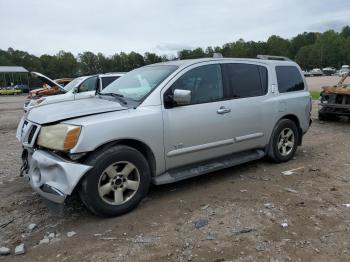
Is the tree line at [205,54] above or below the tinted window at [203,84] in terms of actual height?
above

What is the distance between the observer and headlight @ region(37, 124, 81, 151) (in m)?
3.78

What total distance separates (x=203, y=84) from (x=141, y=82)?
0.86 meters

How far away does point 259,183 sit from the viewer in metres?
5.23

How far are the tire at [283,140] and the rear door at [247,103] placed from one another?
0.30m

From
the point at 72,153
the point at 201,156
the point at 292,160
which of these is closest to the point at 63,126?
the point at 72,153

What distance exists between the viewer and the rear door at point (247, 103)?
5.29m

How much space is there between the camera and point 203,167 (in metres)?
4.98

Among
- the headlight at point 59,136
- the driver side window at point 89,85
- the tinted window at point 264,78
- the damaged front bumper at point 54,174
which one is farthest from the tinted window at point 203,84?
the driver side window at point 89,85

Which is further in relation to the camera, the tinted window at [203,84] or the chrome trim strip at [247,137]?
Result: the chrome trim strip at [247,137]

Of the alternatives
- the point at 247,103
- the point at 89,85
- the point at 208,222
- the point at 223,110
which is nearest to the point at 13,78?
the point at 89,85

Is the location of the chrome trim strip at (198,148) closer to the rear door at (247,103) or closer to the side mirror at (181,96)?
the rear door at (247,103)

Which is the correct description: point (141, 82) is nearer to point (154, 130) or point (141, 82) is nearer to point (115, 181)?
point (154, 130)

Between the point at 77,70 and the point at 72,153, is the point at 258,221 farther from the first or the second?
the point at 77,70

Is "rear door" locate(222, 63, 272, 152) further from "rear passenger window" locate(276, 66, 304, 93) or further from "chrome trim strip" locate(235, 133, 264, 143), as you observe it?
"rear passenger window" locate(276, 66, 304, 93)
